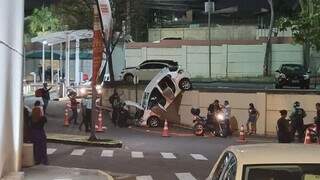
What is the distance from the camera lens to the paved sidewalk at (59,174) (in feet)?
49.0

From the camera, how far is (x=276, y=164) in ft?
17.6

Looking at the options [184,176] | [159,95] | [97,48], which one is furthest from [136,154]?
[159,95]

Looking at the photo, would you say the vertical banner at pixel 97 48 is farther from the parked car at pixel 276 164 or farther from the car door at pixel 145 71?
the car door at pixel 145 71

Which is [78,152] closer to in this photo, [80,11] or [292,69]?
[292,69]

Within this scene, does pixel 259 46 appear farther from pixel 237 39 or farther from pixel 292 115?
pixel 292 115

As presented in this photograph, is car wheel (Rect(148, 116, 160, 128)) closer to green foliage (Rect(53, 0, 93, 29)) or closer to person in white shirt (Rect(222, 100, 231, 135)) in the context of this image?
person in white shirt (Rect(222, 100, 231, 135))

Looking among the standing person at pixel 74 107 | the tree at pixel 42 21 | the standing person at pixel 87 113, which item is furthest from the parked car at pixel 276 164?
the tree at pixel 42 21

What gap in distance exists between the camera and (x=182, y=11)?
87938 millimetres

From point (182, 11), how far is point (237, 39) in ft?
86.0

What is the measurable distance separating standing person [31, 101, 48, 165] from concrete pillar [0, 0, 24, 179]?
2568 millimetres

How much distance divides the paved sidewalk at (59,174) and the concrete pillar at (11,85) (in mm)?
531

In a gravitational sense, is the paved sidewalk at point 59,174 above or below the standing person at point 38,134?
below

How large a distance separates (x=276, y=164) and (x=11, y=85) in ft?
31.8

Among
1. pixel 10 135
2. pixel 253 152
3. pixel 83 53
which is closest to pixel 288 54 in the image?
pixel 83 53
